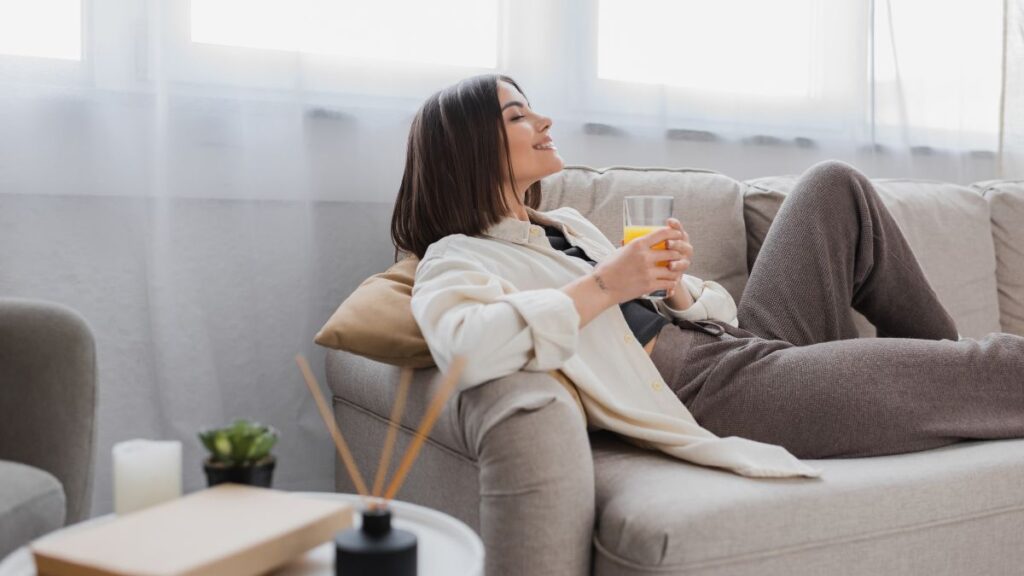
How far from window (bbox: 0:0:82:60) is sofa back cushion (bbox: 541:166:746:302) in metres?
0.98

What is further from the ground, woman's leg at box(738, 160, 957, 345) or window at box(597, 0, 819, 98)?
window at box(597, 0, 819, 98)

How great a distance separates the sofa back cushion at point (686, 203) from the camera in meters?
2.12

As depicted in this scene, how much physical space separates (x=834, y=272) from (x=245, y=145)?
1.21 m

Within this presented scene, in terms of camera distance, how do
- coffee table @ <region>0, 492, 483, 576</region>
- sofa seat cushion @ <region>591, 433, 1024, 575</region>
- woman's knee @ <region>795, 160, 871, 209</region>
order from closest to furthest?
coffee table @ <region>0, 492, 483, 576</region>
sofa seat cushion @ <region>591, 433, 1024, 575</region>
woman's knee @ <region>795, 160, 871, 209</region>

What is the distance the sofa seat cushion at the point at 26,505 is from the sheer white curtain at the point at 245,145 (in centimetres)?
72

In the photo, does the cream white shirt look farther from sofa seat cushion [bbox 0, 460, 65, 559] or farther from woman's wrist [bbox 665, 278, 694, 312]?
sofa seat cushion [bbox 0, 460, 65, 559]

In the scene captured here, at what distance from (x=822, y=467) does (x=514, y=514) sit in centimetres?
50

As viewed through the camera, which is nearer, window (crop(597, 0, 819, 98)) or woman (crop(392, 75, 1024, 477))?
woman (crop(392, 75, 1024, 477))

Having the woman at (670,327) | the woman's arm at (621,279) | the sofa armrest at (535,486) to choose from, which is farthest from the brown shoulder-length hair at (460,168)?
the sofa armrest at (535,486)

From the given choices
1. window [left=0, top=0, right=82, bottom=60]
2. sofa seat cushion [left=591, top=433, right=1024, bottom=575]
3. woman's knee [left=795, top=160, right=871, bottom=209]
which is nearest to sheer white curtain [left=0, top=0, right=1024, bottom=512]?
window [left=0, top=0, right=82, bottom=60]

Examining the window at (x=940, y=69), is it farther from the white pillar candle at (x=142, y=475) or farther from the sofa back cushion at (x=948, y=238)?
the white pillar candle at (x=142, y=475)

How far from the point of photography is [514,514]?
4.04ft

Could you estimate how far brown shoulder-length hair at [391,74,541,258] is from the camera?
5.64 ft

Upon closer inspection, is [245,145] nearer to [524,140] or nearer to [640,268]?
[524,140]
